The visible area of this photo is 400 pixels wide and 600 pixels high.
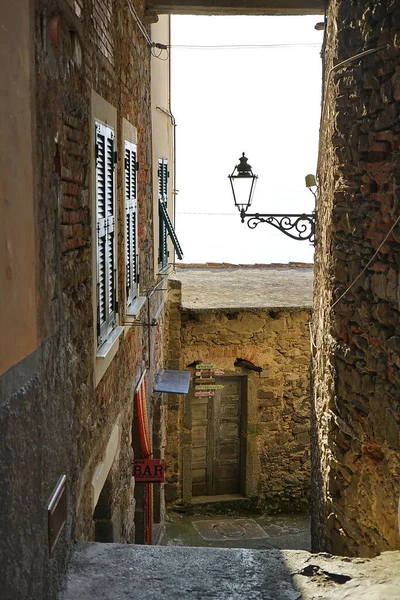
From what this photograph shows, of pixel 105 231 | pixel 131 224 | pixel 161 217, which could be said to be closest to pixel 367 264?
pixel 105 231

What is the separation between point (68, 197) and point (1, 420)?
1791 millimetres

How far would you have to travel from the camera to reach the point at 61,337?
140 inches

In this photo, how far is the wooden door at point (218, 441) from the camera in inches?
430

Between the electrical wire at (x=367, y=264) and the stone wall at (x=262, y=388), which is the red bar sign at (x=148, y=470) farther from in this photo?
the stone wall at (x=262, y=388)

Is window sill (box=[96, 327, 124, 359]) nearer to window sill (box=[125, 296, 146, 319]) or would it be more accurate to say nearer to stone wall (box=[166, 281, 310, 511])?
window sill (box=[125, 296, 146, 319])

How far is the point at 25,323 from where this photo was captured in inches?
108

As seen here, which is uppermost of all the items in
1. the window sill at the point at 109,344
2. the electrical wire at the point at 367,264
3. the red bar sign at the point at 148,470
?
the electrical wire at the point at 367,264

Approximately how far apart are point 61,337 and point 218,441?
25.7 ft

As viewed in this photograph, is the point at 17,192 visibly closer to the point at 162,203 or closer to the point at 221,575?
the point at 221,575

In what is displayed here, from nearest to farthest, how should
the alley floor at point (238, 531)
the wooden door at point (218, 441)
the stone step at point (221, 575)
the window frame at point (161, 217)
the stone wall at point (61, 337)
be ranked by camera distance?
the stone wall at point (61, 337), the stone step at point (221, 575), the alley floor at point (238, 531), the window frame at point (161, 217), the wooden door at point (218, 441)

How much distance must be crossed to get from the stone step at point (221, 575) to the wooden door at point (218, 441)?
264 inches

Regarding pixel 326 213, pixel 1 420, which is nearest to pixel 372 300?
pixel 326 213

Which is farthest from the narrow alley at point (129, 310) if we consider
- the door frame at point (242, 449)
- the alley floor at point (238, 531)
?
the door frame at point (242, 449)

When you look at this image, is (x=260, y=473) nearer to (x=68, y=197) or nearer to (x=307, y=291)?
(x=307, y=291)
